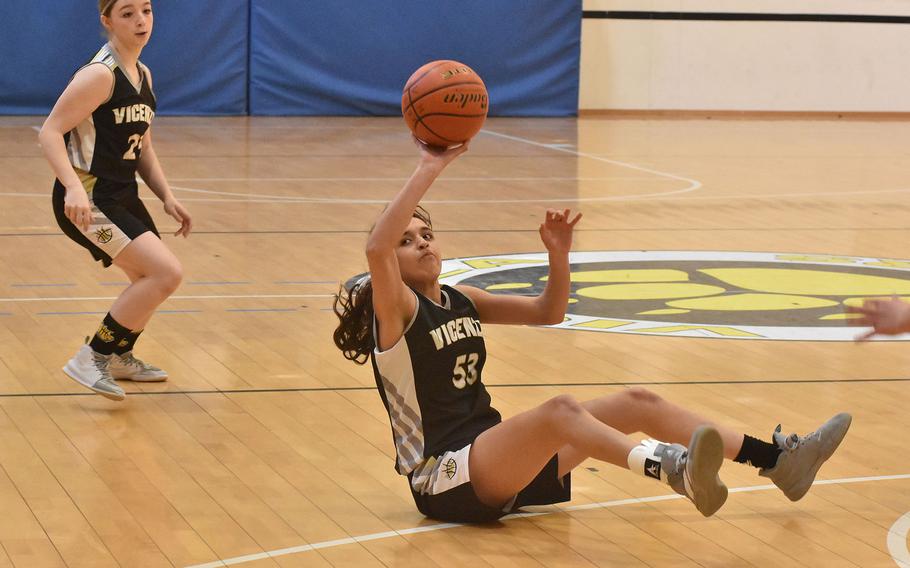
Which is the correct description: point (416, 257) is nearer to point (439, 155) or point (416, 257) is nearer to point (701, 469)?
point (439, 155)

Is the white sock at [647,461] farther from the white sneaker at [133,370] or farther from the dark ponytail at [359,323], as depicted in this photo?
the white sneaker at [133,370]

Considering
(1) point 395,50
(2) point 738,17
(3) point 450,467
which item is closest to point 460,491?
(3) point 450,467

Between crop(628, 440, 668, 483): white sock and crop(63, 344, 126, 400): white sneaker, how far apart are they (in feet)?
7.19

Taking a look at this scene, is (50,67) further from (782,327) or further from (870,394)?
(870,394)

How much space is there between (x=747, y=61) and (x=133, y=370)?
13.9 m

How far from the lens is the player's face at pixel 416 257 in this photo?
378 cm

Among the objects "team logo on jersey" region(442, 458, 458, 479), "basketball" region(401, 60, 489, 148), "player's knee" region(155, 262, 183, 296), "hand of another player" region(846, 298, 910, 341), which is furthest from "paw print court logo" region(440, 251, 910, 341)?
"hand of another player" region(846, 298, 910, 341)

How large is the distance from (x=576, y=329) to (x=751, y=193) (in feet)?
17.0

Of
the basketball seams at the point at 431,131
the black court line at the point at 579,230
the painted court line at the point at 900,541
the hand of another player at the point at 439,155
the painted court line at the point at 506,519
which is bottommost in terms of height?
the painted court line at the point at 900,541

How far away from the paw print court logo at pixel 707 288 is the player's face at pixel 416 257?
2.58m

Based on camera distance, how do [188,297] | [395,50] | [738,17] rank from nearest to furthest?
[188,297]
[395,50]
[738,17]

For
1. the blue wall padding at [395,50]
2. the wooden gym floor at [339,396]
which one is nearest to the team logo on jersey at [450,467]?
the wooden gym floor at [339,396]

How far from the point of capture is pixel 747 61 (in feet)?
58.4

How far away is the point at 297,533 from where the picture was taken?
3641mm
